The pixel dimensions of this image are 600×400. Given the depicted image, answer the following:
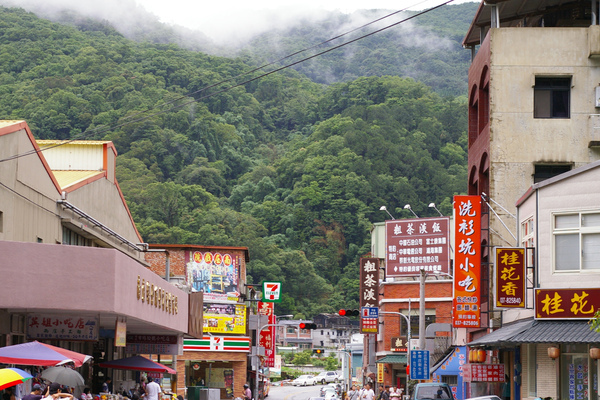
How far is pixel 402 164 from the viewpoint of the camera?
122 m

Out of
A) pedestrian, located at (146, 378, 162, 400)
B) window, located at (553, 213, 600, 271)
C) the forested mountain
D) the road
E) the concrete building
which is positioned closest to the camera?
the concrete building

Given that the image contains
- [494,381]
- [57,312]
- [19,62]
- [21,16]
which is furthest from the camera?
[21,16]

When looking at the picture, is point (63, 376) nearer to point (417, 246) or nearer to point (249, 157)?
point (417, 246)

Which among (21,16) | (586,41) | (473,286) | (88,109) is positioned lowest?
(473,286)

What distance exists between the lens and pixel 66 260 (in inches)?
777

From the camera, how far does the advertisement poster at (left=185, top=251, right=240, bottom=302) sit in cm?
5716

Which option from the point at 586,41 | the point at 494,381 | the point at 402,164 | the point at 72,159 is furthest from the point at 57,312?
the point at 402,164

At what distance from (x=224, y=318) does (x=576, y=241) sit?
128 feet

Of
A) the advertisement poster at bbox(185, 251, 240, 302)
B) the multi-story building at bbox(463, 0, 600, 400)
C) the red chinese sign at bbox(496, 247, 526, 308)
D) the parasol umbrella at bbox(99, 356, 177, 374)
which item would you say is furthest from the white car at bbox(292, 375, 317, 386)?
the red chinese sign at bbox(496, 247, 526, 308)

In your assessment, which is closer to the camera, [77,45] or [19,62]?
[19,62]

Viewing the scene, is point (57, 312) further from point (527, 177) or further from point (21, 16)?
point (21, 16)

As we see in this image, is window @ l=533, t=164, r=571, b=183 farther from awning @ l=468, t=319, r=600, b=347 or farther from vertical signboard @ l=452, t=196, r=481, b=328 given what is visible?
awning @ l=468, t=319, r=600, b=347

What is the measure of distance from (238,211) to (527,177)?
97.1 m

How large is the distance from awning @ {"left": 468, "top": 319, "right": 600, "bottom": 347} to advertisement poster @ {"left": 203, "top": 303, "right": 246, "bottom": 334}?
36601mm
